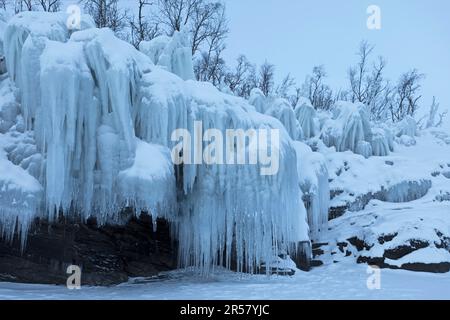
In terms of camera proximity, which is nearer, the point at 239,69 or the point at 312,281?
the point at 312,281

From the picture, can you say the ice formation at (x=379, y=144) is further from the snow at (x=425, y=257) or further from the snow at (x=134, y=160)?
the snow at (x=425, y=257)

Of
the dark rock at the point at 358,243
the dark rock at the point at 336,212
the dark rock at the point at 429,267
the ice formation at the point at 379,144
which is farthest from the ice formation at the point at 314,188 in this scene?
the ice formation at the point at 379,144

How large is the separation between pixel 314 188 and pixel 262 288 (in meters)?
4.28

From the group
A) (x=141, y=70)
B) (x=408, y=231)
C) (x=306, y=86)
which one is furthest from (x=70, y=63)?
(x=306, y=86)

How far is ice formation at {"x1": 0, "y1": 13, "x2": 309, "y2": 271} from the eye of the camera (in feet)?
24.4

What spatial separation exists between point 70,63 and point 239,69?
62.8 feet

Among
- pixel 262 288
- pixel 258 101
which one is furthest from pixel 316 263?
pixel 258 101

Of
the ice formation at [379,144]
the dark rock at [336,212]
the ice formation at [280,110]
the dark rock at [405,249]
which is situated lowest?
the dark rock at [405,249]

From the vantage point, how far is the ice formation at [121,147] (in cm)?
743

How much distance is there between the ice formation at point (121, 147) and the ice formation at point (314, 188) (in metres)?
2.64

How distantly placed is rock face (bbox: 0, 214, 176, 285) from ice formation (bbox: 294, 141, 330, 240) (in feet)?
12.0

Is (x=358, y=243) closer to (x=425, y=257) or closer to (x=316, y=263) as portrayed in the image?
(x=316, y=263)

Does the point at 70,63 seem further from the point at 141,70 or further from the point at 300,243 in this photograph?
the point at 300,243
